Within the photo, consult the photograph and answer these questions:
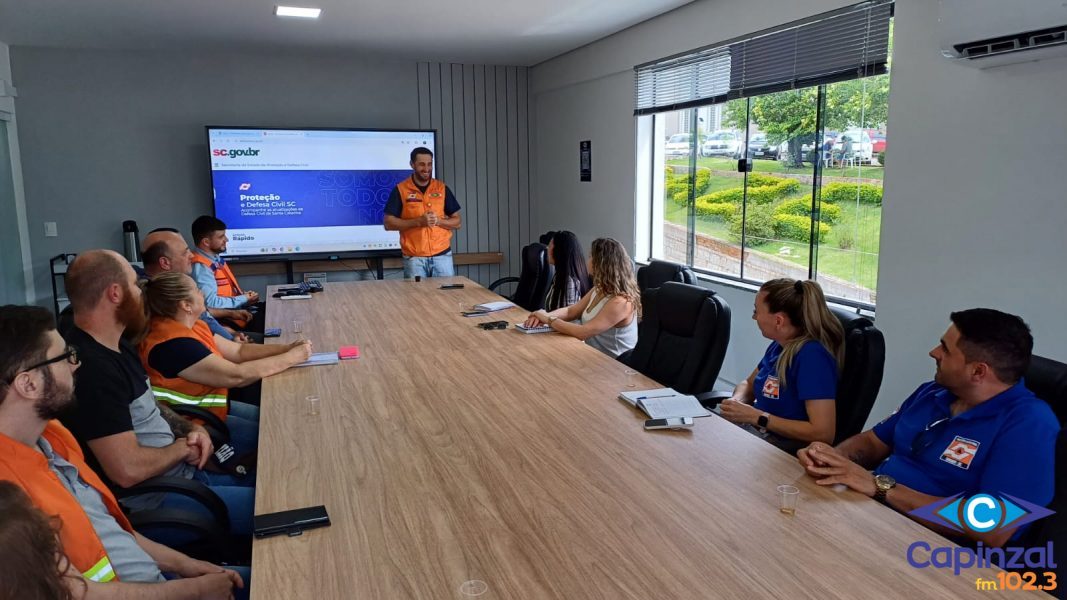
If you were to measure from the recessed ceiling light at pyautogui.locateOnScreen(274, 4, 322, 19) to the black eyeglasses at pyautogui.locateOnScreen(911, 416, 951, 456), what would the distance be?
4.87m

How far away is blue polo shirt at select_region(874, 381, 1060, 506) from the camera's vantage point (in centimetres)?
173

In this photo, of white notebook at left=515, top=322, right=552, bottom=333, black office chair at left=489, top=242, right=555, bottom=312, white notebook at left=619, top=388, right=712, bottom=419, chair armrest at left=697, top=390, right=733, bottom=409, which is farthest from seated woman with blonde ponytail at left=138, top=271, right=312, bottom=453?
black office chair at left=489, top=242, right=555, bottom=312

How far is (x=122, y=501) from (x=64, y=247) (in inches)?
235

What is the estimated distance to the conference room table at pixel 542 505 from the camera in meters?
1.44

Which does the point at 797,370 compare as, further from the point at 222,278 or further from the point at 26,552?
the point at 222,278

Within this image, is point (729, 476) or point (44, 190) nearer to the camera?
point (729, 476)

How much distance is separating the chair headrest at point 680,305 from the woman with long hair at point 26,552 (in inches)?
103

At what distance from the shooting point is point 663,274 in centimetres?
443

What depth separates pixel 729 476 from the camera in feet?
6.38

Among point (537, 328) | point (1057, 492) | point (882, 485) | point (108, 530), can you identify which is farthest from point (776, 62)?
point (108, 530)

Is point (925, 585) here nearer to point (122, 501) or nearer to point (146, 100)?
point (122, 501)

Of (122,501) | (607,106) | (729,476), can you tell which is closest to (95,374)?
(122,501)

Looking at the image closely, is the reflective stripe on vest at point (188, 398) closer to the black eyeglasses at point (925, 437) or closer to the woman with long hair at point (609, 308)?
the woman with long hair at point (609, 308)

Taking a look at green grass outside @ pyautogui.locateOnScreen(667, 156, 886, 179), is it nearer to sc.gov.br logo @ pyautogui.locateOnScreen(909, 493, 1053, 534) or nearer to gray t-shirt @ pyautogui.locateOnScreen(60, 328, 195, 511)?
sc.gov.br logo @ pyautogui.locateOnScreen(909, 493, 1053, 534)
